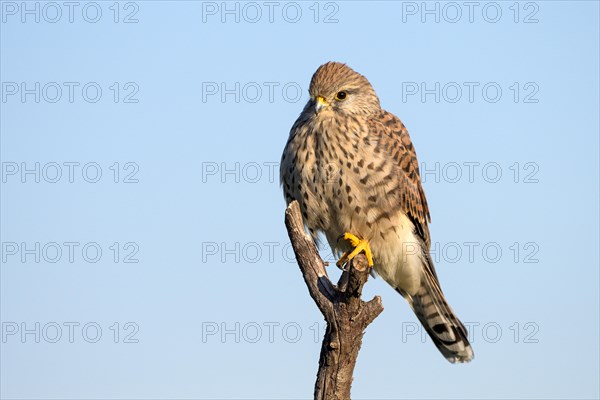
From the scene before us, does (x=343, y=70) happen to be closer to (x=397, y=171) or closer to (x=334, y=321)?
(x=397, y=171)

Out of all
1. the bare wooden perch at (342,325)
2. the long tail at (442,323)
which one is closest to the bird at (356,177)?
the long tail at (442,323)

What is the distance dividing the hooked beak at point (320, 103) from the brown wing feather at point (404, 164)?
41 centimetres

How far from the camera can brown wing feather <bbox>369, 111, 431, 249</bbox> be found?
670 cm

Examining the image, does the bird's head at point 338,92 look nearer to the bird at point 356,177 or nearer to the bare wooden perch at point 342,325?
the bird at point 356,177

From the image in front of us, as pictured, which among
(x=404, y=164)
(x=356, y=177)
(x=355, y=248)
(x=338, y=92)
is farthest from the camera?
(x=404, y=164)

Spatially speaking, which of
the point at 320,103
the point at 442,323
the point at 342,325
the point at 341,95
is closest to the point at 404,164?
the point at 341,95

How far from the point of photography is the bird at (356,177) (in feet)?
21.1

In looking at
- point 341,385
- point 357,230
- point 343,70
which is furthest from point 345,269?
point 343,70

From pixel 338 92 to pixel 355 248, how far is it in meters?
1.26

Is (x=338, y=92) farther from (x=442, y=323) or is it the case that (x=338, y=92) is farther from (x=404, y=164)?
(x=442, y=323)

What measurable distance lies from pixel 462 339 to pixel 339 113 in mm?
2322

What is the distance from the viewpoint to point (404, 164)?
6840 millimetres

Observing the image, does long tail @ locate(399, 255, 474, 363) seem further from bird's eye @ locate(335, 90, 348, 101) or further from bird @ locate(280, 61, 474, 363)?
bird's eye @ locate(335, 90, 348, 101)

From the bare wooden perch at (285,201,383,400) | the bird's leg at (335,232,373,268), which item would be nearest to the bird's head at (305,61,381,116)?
the bird's leg at (335,232,373,268)
